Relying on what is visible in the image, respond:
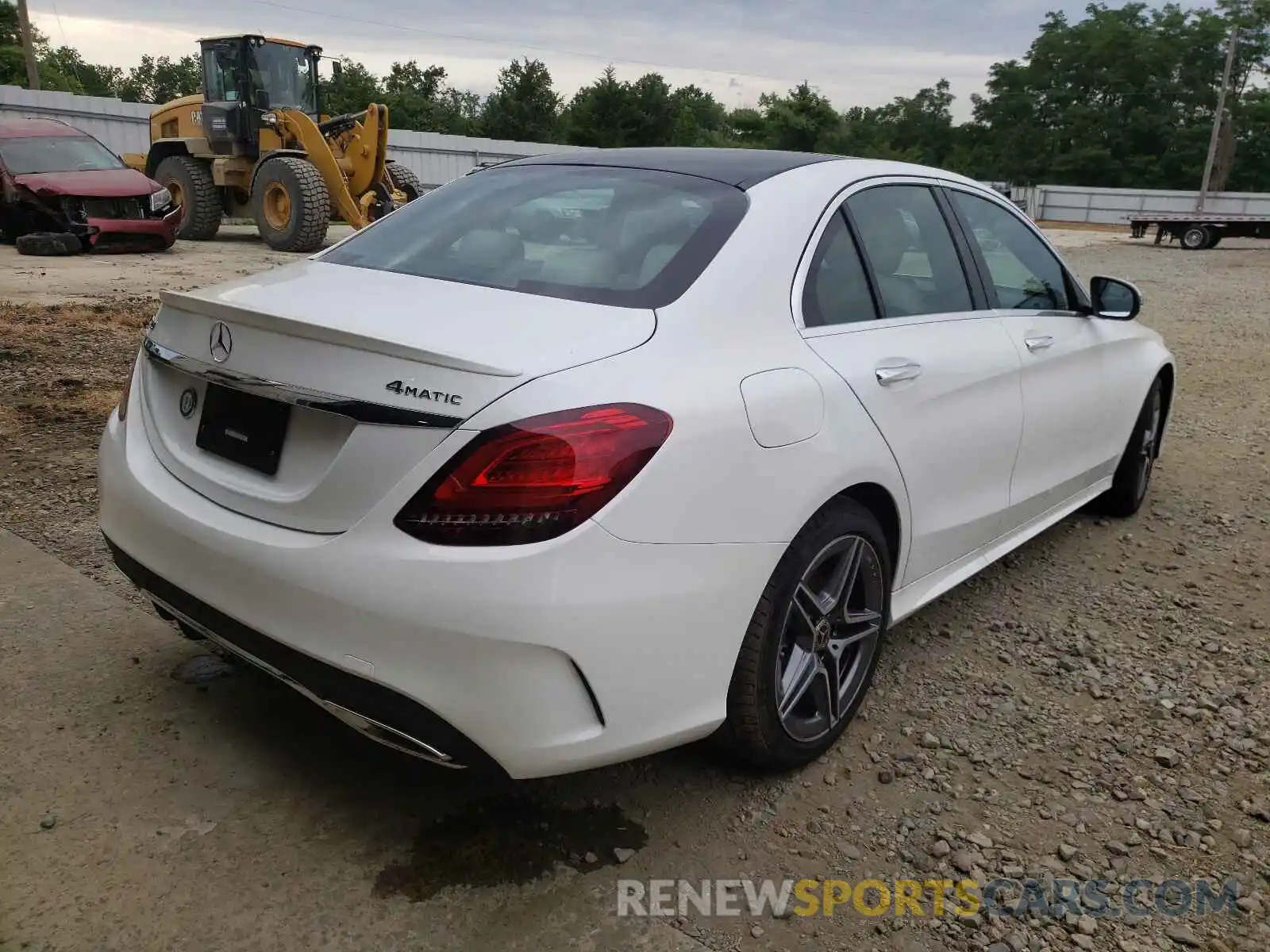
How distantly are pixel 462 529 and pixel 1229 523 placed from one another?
14.2ft

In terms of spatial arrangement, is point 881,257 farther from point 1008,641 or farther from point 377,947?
point 377,947

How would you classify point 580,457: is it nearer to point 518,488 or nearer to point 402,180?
point 518,488

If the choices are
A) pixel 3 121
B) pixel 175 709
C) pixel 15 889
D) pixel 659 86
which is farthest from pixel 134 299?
pixel 659 86

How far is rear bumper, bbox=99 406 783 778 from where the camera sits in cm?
193

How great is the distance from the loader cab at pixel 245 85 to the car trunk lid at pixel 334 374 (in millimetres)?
15160

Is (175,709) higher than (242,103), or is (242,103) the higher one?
(242,103)

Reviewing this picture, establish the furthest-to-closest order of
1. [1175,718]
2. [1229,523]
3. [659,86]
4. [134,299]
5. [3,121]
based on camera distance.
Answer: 1. [659,86]
2. [3,121]
3. [134,299]
4. [1229,523]
5. [1175,718]

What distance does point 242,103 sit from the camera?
16.0m

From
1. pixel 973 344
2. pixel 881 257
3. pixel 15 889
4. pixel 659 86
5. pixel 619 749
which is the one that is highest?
pixel 659 86

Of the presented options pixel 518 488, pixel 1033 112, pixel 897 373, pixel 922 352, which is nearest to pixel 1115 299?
pixel 922 352

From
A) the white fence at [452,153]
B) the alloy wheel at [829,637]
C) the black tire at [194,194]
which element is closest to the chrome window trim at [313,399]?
the alloy wheel at [829,637]

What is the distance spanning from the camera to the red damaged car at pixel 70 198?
13.6 m

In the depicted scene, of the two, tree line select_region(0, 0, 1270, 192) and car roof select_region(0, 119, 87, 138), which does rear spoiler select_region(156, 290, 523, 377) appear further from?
tree line select_region(0, 0, 1270, 192)

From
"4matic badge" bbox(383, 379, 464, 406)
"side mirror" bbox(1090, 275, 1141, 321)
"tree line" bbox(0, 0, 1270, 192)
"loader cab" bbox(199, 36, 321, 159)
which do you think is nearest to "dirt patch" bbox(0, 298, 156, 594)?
"4matic badge" bbox(383, 379, 464, 406)
